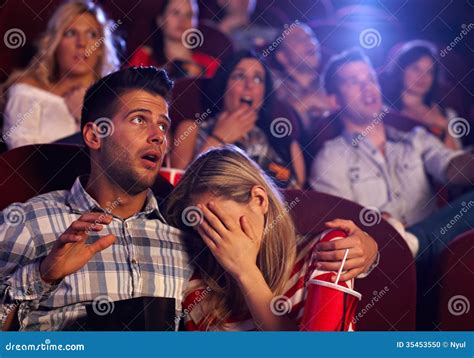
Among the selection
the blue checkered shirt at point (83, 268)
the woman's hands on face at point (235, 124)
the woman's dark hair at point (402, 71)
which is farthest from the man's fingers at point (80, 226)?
the woman's dark hair at point (402, 71)

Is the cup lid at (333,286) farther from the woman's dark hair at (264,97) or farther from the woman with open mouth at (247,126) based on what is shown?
the woman's dark hair at (264,97)

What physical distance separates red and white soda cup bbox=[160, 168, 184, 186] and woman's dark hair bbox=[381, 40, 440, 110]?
0.80m

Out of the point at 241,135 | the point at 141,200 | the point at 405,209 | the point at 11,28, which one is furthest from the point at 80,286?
the point at 405,209

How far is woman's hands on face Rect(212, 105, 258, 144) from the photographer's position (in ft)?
8.90

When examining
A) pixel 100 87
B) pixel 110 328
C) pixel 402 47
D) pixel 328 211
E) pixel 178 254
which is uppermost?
pixel 402 47

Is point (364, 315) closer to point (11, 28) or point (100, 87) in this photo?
point (100, 87)

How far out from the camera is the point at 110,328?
2.42 m

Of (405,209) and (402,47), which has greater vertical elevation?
(402,47)

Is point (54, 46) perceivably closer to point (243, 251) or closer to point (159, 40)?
point (159, 40)

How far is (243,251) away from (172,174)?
35 centimetres

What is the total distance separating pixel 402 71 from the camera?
2.94 m

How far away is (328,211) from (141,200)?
551 mm

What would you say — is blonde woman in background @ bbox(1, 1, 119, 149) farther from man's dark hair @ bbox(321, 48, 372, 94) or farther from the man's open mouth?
man's dark hair @ bbox(321, 48, 372, 94)

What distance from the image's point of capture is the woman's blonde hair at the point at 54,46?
8.96ft
